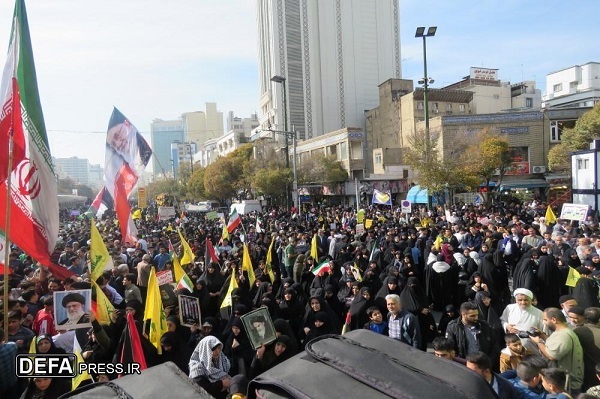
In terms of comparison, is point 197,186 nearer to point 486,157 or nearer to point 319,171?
point 319,171

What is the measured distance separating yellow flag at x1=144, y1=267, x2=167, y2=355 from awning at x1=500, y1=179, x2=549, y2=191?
25029 millimetres

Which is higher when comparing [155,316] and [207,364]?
[155,316]

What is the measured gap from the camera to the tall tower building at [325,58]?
2170 inches

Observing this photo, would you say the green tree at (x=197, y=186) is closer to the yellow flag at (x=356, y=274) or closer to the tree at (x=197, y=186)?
the tree at (x=197, y=186)

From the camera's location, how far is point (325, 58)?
57000 mm

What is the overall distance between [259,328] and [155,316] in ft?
4.22

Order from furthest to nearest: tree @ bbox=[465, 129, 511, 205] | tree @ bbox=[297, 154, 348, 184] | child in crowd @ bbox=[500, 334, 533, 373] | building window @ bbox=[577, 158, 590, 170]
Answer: tree @ bbox=[297, 154, 348, 184]
tree @ bbox=[465, 129, 511, 205]
building window @ bbox=[577, 158, 590, 170]
child in crowd @ bbox=[500, 334, 533, 373]

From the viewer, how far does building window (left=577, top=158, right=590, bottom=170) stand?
14.5 metres

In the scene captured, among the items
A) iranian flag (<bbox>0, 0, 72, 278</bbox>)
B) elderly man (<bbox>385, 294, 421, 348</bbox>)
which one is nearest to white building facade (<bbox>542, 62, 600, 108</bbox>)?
elderly man (<bbox>385, 294, 421, 348</bbox>)

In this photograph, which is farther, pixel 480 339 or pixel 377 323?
pixel 377 323

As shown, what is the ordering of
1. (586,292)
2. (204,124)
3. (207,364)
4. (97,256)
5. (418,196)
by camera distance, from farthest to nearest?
(204,124) < (418,196) < (97,256) < (586,292) < (207,364)

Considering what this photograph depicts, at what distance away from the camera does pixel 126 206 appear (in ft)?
31.7

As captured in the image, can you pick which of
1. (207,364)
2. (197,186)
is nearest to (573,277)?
(207,364)

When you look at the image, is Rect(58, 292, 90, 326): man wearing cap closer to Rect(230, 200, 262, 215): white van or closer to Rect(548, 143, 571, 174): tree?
Rect(230, 200, 262, 215): white van
